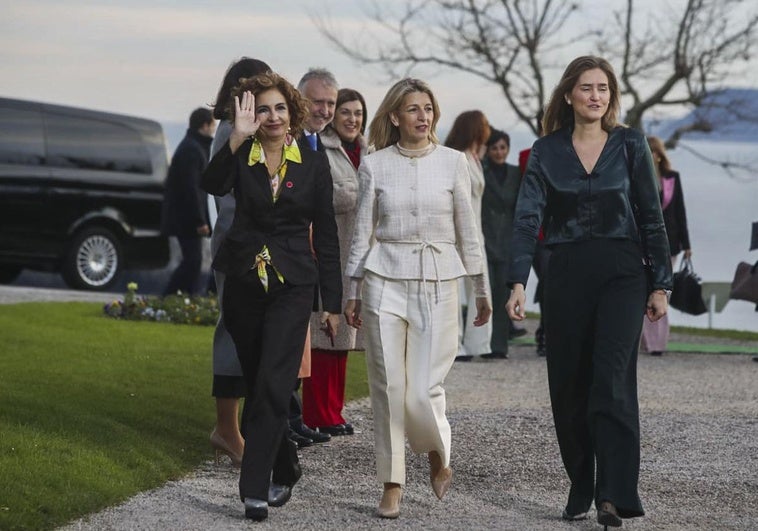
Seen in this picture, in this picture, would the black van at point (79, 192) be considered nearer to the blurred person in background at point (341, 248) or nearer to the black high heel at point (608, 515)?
the blurred person in background at point (341, 248)

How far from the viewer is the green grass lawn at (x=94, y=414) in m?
7.09

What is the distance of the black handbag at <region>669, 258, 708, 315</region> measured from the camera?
15.2 meters

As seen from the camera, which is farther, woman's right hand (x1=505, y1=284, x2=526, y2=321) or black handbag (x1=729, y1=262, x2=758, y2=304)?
black handbag (x1=729, y1=262, x2=758, y2=304)

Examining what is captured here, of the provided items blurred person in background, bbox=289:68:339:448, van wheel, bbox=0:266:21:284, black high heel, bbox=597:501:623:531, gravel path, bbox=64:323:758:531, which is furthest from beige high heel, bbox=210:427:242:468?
van wheel, bbox=0:266:21:284

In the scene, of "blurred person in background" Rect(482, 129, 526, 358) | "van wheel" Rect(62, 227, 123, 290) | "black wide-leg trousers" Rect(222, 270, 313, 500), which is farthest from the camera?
"van wheel" Rect(62, 227, 123, 290)

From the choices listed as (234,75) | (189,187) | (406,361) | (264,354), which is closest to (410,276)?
(406,361)

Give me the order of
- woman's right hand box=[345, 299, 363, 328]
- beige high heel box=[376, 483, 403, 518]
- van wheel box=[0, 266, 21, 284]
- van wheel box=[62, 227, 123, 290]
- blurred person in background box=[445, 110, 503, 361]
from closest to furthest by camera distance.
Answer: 1. beige high heel box=[376, 483, 403, 518]
2. woman's right hand box=[345, 299, 363, 328]
3. blurred person in background box=[445, 110, 503, 361]
4. van wheel box=[62, 227, 123, 290]
5. van wheel box=[0, 266, 21, 284]

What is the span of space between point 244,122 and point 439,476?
5.89 feet

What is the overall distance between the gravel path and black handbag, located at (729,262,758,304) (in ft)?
9.02

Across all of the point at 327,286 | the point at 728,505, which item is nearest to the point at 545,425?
the point at 728,505

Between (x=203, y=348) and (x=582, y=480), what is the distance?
6.99m

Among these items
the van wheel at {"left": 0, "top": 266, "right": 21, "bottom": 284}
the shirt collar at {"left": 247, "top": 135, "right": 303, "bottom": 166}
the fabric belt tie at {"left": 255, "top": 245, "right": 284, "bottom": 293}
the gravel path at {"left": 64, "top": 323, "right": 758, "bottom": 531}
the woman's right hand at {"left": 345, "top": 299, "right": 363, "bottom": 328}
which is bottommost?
the van wheel at {"left": 0, "top": 266, "right": 21, "bottom": 284}

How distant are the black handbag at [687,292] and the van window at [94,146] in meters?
8.53

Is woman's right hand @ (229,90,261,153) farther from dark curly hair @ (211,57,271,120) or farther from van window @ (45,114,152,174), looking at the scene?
van window @ (45,114,152,174)
